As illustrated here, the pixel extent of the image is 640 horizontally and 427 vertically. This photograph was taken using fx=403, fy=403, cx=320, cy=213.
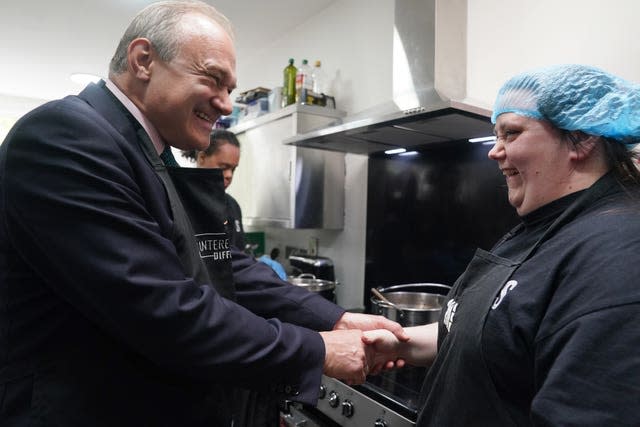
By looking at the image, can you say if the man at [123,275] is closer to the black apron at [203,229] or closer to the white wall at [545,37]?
the black apron at [203,229]

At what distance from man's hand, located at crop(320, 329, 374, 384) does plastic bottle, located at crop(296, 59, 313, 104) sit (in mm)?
1426

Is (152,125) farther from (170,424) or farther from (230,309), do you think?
(170,424)

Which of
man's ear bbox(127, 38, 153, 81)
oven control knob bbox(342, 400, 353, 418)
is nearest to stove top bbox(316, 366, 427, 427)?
oven control knob bbox(342, 400, 353, 418)

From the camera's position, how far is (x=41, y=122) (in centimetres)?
62

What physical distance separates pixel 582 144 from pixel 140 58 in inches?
33.6

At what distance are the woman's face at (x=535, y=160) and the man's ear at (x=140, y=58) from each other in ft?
2.36

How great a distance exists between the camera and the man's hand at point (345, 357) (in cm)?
87

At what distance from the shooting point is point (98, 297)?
60cm

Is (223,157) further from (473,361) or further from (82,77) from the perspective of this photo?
(82,77)

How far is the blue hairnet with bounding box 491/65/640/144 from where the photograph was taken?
718 millimetres

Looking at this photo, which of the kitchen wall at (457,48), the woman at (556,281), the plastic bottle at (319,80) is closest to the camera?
the woman at (556,281)

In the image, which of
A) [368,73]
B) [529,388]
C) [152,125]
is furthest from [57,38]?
[529,388]

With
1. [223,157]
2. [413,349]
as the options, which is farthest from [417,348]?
[223,157]

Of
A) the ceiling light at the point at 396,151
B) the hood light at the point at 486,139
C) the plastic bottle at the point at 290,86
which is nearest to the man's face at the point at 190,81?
the hood light at the point at 486,139
